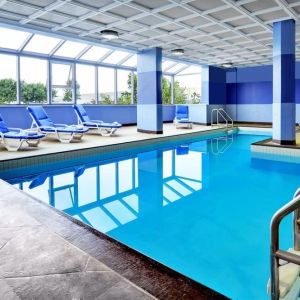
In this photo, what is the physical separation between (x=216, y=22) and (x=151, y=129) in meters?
4.40

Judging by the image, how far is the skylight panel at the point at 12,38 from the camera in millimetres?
9367

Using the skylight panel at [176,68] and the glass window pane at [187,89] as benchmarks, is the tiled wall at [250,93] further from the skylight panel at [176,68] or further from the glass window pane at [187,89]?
the skylight panel at [176,68]

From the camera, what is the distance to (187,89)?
54.2 ft

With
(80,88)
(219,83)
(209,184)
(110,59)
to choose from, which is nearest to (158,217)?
(209,184)

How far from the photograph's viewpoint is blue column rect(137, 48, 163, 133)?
34.5ft

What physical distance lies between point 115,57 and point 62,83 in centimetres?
254

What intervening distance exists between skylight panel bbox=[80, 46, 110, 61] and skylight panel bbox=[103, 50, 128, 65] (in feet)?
1.44

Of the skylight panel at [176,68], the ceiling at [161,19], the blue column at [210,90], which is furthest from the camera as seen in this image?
Answer: the skylight panel at [176,68]

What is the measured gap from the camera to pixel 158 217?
363 centimetres

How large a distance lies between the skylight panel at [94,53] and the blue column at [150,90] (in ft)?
5.82

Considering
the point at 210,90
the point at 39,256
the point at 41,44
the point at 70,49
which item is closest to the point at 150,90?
the point at 70,49

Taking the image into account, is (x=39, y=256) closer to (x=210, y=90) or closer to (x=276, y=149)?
(x=276, y=149)

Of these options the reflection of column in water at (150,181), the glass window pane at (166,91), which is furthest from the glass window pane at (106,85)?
the reflection of column in water at (150,181)

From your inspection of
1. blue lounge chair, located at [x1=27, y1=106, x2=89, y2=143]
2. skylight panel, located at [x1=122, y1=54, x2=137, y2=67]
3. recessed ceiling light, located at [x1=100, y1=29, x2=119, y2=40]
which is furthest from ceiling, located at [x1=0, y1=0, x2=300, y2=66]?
skylight panel, located at [x1=122, y1=54, x2=137, y2=67]
